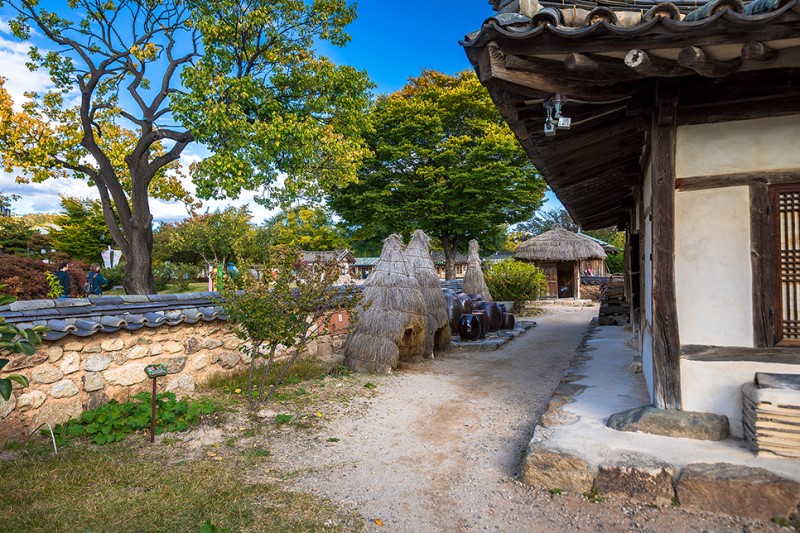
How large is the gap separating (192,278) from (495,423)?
2597 cm

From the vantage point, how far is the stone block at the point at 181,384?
5.70 metres

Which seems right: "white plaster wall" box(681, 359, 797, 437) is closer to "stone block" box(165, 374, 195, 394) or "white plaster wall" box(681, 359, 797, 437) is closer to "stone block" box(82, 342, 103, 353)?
"stone block" box(165, 374, 195, 394)

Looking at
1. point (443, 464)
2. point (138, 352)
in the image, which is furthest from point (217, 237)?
point (443, 464)

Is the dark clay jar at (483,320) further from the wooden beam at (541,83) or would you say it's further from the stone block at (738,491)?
the stone block at (738,491)

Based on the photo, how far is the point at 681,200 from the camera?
3.46 m

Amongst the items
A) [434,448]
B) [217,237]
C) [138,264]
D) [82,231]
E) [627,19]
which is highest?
[82,231]

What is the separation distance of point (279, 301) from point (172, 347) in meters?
1.73

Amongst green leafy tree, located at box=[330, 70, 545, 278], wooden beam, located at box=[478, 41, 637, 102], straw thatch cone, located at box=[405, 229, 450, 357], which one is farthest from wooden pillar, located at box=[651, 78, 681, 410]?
green leafy tree, located at box=[330, 70, 545, 278]

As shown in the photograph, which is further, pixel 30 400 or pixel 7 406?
pixel 30 400

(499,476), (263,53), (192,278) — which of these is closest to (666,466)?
(499,476)

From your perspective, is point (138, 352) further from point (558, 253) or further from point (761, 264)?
point (558, 253)

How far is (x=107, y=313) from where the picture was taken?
5.30 metres

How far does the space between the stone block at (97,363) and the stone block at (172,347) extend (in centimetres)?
73

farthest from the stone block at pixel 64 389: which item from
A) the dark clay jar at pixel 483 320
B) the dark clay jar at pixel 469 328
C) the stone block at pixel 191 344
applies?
the dark clay jar at pixel 483 320
